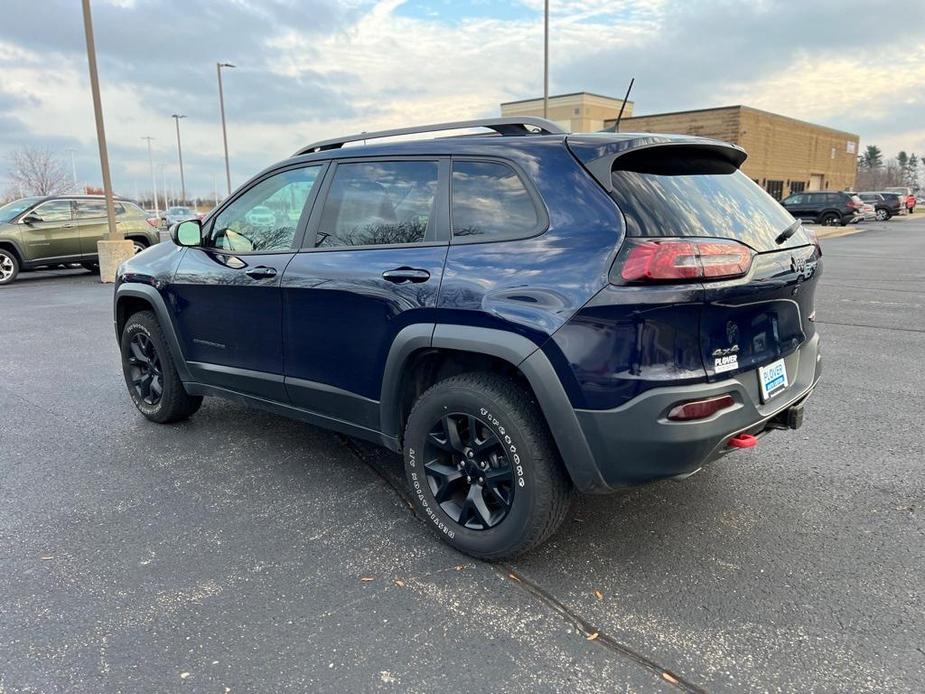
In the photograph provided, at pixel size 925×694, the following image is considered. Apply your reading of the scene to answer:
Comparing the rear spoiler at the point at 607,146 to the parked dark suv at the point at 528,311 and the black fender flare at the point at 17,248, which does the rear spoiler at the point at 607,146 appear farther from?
the black fender flare at the point at 17,248

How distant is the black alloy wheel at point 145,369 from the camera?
15.4 ft

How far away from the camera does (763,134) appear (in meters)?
41.9

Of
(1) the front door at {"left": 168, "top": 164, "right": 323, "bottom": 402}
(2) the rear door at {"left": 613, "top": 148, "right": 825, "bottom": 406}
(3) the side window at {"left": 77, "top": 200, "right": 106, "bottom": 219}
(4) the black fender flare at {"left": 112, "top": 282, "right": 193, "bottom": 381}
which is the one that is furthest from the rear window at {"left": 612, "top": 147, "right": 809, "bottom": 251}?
(3) the side window at {"left": 77, "top": 200, "right": 106, "bottom": 219}

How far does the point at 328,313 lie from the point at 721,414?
1.92 metres

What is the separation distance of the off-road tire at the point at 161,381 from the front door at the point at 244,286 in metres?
0.28

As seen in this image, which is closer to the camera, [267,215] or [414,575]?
[414,575]

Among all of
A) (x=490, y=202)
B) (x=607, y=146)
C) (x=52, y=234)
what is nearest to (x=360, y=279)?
(x=490, y=202)

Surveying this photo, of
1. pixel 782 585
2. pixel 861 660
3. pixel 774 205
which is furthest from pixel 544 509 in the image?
pixel 774 205

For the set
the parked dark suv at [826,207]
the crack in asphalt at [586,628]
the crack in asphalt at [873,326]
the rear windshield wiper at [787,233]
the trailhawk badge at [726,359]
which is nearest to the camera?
the crack in asphalt at [586,628]

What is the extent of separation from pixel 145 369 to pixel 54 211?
11.0 m

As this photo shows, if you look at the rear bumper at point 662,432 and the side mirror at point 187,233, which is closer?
the rear bumper at point 662,432

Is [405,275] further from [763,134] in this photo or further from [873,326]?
[763,134]

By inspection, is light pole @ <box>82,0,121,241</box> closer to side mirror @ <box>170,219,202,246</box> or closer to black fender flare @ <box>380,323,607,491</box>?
side mirror @ <box>170,219,202,246</box>

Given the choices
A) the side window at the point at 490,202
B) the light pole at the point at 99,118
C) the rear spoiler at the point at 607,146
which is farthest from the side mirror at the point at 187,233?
the light pole at the point at 99,118
